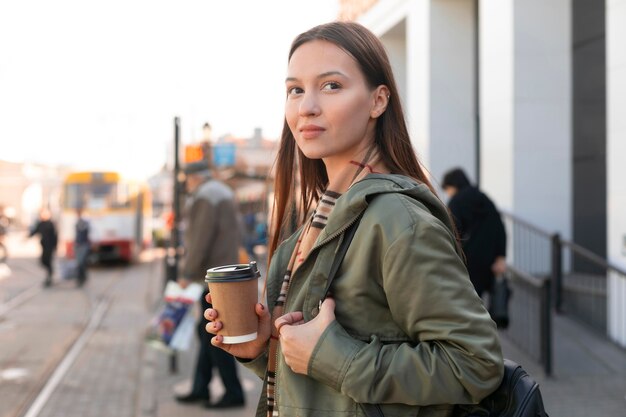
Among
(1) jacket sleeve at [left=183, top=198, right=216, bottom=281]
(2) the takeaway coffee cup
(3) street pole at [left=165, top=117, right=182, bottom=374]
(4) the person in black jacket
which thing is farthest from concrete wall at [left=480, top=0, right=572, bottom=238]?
(2) the takeaway coffee cup

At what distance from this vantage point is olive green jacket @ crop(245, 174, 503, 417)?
1.44m

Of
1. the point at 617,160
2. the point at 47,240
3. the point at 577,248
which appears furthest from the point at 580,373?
the point at 47,240

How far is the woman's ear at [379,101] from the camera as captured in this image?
175 cm

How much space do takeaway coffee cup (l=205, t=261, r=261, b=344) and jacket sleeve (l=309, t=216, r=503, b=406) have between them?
0.96 ft

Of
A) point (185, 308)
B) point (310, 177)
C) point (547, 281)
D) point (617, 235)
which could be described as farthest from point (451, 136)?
point (310, 177)

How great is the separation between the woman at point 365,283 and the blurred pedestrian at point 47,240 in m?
16.5

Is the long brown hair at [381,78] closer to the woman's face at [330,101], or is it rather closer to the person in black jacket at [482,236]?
the woman's face at [330,101]

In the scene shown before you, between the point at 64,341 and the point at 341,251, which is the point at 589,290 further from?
the point at 341,251

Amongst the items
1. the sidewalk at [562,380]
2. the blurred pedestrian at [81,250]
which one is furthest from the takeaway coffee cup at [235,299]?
the blurred pedestrian at [81,250]

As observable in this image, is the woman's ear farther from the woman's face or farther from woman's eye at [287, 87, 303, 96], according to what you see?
woman's eye at [287, 87, 303, 96]

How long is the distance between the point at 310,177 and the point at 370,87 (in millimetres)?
405

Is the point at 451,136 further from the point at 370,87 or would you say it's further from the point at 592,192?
the point at 370,87

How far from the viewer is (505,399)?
59.4 inches

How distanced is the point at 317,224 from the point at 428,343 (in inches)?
16.1
